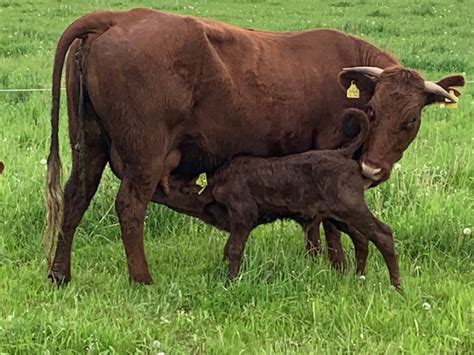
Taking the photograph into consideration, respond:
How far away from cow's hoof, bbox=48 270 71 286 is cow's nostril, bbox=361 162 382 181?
212cm

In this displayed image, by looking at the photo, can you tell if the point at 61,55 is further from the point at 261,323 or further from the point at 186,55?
the point at 261,323

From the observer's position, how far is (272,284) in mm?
5430

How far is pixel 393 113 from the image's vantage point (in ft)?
19.0

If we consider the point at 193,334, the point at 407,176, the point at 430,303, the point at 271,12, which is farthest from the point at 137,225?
the point at 271,12

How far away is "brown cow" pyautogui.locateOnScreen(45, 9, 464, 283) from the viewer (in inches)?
216

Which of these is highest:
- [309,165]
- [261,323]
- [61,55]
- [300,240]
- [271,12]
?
[61,55]

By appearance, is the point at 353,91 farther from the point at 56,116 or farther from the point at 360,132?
the point at 56,116

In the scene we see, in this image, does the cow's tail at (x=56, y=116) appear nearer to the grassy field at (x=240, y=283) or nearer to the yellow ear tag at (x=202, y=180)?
the grassy field at (x=240, y=283)

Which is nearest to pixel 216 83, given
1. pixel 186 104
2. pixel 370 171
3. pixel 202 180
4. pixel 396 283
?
pixel 186 104

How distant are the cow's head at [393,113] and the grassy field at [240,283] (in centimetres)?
78

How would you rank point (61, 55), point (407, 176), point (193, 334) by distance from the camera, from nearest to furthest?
1. point (193, 334)
2. point (61, 55)
3. point (407, 176)

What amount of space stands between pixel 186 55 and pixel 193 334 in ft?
6.25

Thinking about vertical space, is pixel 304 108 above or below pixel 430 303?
above

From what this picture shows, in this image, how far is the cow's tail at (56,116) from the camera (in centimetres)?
554
